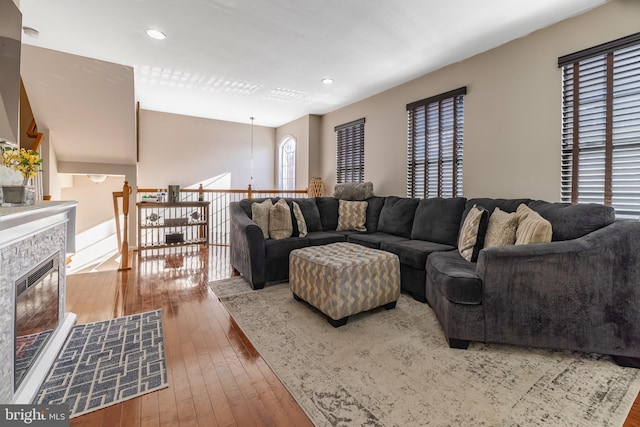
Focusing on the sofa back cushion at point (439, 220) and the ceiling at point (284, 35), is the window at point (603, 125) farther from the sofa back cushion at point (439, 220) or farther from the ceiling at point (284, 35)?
the sofa back cushion at point (439, 220)

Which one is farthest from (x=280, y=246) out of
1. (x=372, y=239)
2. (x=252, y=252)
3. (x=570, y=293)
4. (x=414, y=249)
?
(x=570, y=293)

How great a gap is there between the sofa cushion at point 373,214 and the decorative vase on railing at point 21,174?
342 centimetres

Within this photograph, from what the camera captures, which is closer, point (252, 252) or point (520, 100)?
point (520, 100)

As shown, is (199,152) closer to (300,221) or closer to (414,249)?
(300,221)

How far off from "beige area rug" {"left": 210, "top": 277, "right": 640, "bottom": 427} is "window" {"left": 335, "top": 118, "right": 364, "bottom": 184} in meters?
3.33

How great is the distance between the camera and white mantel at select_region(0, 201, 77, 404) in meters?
1.27

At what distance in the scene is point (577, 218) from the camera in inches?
83.0

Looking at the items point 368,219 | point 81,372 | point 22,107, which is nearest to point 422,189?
point 368,219

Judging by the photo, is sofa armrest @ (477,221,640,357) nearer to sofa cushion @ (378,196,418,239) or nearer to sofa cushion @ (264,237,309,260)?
sofa cushion @ (378,196,418,239)

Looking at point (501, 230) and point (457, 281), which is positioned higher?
point (501, 230)

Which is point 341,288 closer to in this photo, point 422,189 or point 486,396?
point 486,396

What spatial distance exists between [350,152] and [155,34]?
3395 mm

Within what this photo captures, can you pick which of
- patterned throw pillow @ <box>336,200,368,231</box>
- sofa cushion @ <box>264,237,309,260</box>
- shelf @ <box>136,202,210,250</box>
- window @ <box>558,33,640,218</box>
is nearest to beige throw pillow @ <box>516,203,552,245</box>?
window @ <box>558,33,640,218</box>

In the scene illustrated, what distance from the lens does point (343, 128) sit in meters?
5.57
